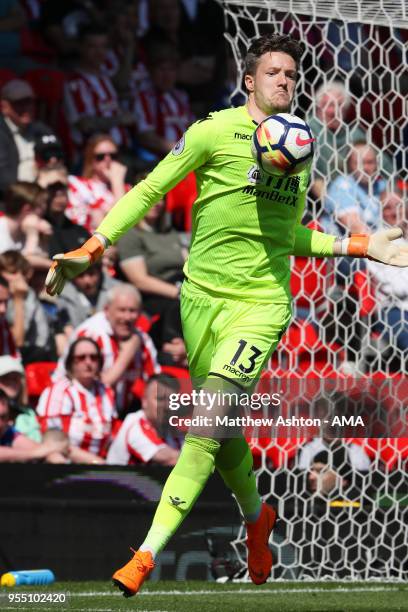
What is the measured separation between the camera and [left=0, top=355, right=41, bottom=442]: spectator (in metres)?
8.78

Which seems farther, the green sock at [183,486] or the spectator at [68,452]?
the spectator at [68,452]

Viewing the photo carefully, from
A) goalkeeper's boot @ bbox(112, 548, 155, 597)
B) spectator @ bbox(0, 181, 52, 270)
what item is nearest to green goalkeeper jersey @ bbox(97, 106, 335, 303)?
goalkeeper's boot @ bbox(112, 548, 155, 597)

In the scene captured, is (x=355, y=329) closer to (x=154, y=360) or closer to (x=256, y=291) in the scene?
(x=154, y=360)

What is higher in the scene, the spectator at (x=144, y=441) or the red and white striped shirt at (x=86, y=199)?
the red and white striped shirt at (x=86, y=199)

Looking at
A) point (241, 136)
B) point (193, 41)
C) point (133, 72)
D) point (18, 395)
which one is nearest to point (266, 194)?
point (241, 136)

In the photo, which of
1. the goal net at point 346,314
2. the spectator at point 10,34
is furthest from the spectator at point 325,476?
the spectator at point 10,34

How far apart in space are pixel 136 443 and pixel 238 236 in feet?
10.0

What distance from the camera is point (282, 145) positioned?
18.7ft

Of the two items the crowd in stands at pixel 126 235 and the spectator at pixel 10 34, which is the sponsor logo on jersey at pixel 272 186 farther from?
the spectator at pixel 10 34

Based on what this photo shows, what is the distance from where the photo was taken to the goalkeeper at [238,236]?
593cm

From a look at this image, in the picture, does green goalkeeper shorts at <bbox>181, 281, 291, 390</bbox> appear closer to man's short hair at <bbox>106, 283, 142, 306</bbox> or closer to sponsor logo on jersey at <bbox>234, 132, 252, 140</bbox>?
sponsor logo on jersey at <bbox>234, 132, 252, 140</bbox>

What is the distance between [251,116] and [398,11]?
241cm

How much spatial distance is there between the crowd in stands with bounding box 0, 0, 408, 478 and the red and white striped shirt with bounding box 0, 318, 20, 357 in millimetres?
17

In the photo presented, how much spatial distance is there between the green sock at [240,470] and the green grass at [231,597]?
19.6 inches
